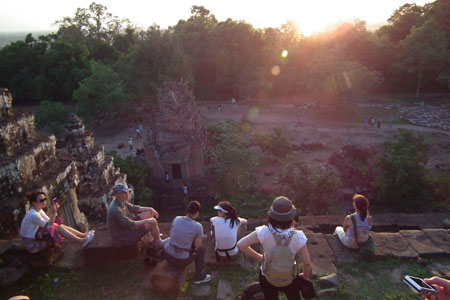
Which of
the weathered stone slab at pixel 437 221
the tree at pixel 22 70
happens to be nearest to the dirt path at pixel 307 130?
the weathered stone slab at pixel 437 221

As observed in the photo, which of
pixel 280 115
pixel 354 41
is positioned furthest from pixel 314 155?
pixel 354 41

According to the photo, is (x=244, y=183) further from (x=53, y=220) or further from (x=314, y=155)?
(x=53, y=220)

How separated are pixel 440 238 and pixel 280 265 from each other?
15.8ft

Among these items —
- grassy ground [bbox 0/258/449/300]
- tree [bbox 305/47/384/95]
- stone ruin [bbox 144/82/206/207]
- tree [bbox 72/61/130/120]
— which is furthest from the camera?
tree [bbox 305/47/384/95]

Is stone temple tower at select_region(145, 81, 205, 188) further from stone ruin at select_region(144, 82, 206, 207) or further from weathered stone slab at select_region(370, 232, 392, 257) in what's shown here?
weathered stone slab at select_region(370, 232, 392, 257)

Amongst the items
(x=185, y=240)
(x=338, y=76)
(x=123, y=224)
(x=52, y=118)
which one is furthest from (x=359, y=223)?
(x=338, y=76)

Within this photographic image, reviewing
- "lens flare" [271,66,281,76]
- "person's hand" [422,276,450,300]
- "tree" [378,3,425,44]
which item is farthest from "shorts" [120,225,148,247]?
"tree" [378,3,425,44]

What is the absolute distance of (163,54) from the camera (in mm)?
32312

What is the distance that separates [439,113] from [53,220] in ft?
121

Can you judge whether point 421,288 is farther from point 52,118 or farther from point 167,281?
point 52,118

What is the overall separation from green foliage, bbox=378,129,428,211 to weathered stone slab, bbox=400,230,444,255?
9.03 m

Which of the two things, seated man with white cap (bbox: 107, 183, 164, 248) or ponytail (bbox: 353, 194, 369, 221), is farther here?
ponytail (bbox: 353, 194, 369, 221)

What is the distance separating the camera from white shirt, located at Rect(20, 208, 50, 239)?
4.90 meters

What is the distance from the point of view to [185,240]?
4641mm
